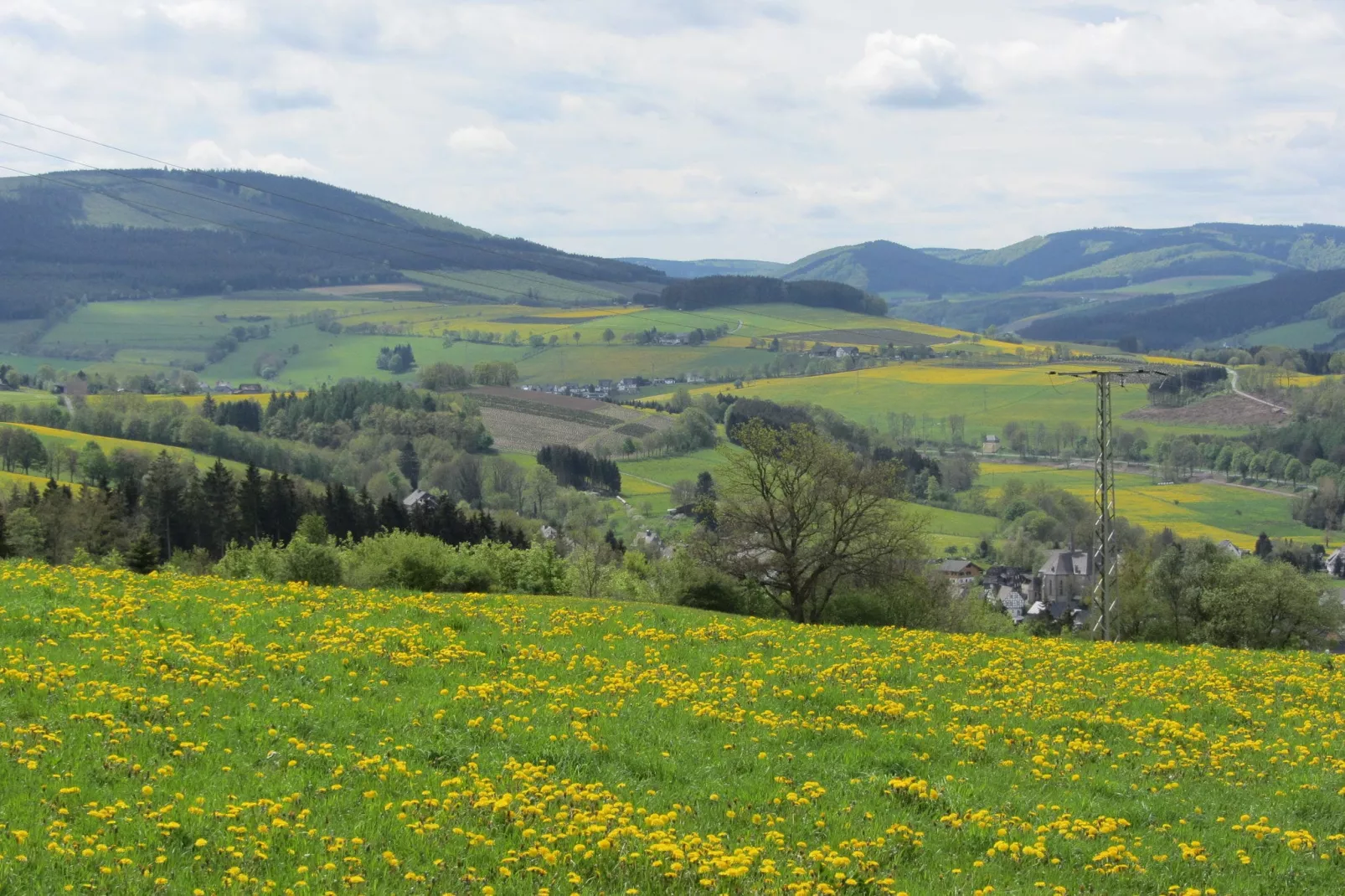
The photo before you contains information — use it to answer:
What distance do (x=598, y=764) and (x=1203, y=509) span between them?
585ft

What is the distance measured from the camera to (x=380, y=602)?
26.5 m

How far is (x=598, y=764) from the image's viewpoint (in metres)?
15.4

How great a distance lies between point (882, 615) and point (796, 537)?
16.9 ft

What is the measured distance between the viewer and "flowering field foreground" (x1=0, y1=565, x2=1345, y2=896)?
11.7m

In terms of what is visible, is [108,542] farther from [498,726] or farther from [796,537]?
[498,726]

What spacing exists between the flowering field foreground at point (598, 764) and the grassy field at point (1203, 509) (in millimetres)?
142430

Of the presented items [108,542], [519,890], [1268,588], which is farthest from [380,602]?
[108,542]

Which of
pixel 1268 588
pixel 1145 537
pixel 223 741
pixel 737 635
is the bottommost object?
pixel 1145 537

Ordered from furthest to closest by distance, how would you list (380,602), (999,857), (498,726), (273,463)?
(273,463) < (380,602) < (498,726) < (999,857)

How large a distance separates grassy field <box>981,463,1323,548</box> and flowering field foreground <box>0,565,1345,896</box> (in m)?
142

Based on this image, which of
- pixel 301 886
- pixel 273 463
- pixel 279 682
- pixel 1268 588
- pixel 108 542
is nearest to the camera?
pixel 301 886

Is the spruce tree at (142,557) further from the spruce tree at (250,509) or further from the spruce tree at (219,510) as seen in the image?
the spruce tree at (219,510)

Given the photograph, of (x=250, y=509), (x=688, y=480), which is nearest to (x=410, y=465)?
(x=688, y=480)

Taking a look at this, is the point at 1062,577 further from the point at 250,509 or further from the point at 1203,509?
the point at 250,509
